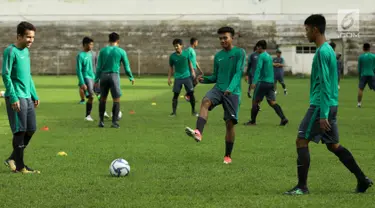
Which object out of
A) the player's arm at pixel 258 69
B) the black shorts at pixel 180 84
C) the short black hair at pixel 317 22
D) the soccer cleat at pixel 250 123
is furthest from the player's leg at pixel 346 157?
the black shorts at pixel 180 84

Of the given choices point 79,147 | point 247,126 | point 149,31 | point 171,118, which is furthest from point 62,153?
point 149,31

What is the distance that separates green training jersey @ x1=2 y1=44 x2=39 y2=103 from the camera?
9.71 m

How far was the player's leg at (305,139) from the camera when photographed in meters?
8.39

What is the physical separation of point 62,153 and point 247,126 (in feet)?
19.9

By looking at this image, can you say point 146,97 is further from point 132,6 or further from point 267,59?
point 132,6

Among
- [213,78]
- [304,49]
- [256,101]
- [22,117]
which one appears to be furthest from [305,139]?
[304,49]

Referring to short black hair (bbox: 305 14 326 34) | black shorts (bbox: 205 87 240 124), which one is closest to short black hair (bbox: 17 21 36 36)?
black shorts (bbox: 205 87 240 124)

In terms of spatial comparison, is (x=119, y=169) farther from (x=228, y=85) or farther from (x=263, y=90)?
(x=263, y=90)

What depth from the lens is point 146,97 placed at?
92.0ft

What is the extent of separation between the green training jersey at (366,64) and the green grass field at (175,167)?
5.02m

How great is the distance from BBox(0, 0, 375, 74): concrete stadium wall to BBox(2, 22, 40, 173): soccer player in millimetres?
41928

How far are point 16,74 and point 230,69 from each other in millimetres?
3075

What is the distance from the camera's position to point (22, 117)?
9.84 m

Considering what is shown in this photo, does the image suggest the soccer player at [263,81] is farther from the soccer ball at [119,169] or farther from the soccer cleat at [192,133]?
the soccer ball at [119,169]
